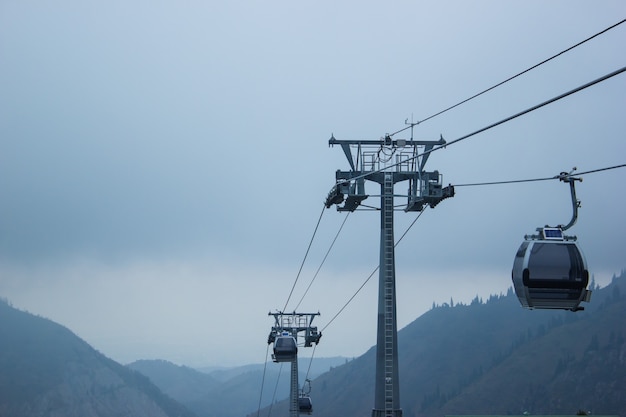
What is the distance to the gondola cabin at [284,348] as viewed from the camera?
59844mm

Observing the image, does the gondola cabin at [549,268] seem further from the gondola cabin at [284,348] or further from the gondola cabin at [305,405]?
the gondola cabin at [305,405]

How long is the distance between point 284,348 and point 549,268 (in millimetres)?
41932

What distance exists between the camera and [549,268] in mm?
19281

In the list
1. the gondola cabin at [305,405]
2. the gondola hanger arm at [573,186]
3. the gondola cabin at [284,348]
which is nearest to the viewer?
the gondola hanger arm at [573,186]

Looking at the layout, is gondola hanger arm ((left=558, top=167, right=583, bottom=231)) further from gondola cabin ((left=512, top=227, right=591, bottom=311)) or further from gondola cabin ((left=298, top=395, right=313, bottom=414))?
gondola cabin ((left=298, top=395, right=313, bottom=414))

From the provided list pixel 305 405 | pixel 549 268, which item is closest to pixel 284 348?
pixel 305 405

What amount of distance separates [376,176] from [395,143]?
1586mm

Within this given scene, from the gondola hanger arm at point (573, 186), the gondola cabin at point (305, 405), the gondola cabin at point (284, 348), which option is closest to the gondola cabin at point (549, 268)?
the gondola hanger arm at point (573, 186)

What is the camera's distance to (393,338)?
30.2m

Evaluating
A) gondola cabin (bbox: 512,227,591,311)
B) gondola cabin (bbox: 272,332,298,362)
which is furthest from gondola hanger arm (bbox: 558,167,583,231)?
gondola cabin (bbox: 272,332,298,362)

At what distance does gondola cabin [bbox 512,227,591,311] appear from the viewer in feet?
63.3

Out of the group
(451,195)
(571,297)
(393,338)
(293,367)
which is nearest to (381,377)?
(393,338)

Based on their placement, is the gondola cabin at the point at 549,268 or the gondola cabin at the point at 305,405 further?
the gondola cabin at the point at 305,405

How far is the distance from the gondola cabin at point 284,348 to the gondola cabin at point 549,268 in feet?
136
